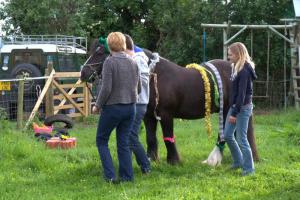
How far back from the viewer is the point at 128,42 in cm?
710

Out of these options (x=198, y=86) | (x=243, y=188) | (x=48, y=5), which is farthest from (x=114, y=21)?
(x=243, y=188)

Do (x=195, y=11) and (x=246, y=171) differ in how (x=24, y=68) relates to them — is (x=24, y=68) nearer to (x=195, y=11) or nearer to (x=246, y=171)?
(x=195, y=11)

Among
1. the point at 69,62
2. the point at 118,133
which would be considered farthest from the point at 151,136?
the point at 69,62

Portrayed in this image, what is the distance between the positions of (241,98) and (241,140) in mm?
673

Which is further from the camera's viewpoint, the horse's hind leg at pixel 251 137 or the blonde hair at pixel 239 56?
the horse's hind leg at pixel 251 137

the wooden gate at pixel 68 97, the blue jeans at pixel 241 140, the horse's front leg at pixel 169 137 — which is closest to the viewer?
the blue jeans at pixel 241 140

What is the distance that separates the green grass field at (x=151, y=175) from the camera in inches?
248

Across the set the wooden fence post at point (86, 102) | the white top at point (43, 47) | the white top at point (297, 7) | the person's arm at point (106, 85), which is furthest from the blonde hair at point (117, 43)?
the white top at point (297, 7)

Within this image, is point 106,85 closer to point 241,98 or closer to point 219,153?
point 241,98

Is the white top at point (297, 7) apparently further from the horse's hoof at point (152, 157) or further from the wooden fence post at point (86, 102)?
the horse's hoof at point (152, 157)

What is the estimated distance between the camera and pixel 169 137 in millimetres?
7840

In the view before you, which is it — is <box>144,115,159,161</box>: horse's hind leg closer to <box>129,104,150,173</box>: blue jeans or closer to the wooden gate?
<box>129,104,150,173</box>: blue jeans

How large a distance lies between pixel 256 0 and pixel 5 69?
876 cm

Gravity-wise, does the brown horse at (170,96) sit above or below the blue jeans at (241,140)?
above
